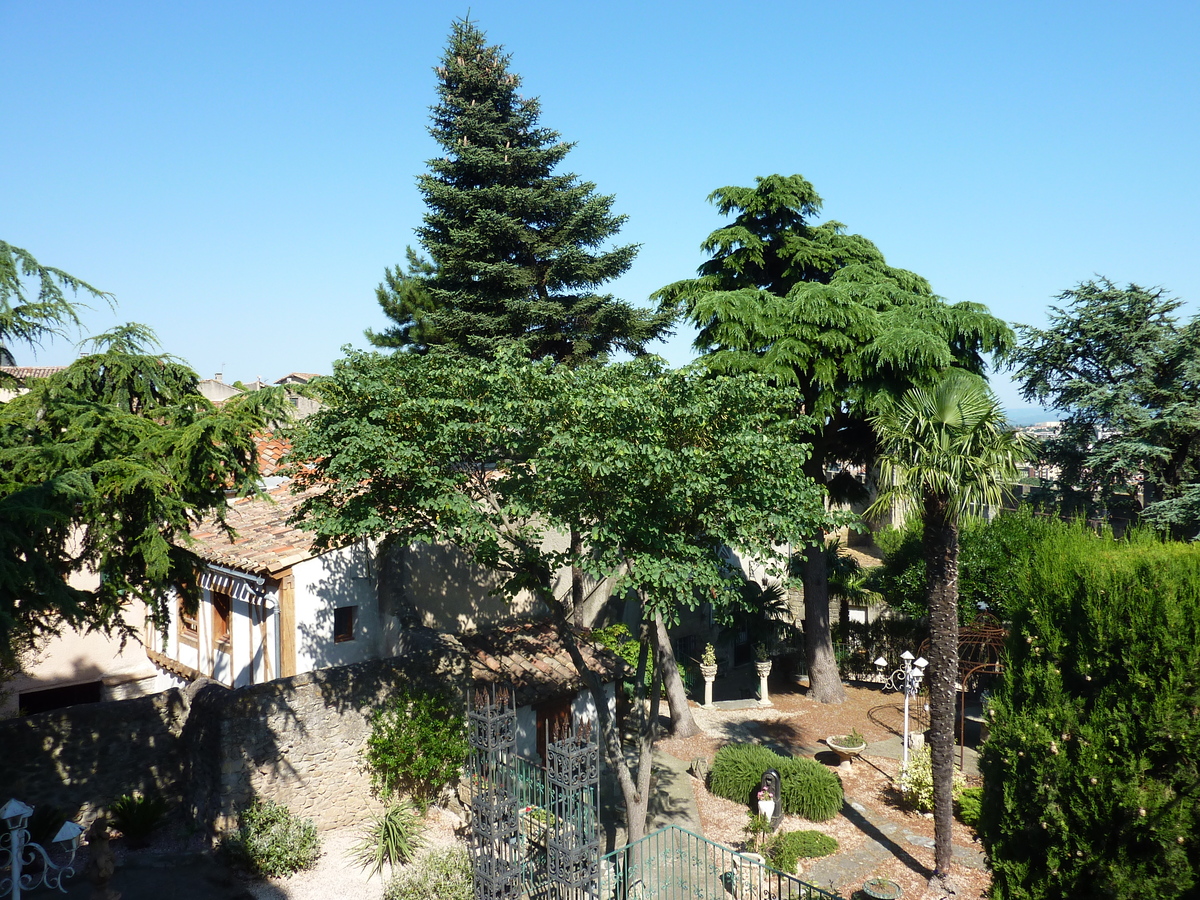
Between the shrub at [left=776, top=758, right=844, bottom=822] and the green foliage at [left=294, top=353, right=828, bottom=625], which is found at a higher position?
the green foliage at [left=294, top=353, right=828, bottom=625]

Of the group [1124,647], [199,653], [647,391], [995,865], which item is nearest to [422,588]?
[199,653]

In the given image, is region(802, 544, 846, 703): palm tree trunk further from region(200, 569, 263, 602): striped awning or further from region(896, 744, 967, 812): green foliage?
region(200, 569, 263, 602): striped awning

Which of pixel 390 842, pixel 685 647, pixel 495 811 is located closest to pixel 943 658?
pixel 495 811

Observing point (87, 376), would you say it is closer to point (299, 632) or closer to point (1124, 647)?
point (299, 632)

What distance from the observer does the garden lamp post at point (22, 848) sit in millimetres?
8023

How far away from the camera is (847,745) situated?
17344mm

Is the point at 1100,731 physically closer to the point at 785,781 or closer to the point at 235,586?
the point at 785,781

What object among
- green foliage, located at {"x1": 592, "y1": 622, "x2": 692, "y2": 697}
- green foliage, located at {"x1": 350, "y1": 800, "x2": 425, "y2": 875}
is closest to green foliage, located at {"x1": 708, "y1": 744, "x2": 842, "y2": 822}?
green foliage, located at {"x1": 592, "y1": 622, "x2": 692, "y2": 697}

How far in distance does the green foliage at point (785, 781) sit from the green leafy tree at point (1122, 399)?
1141cm

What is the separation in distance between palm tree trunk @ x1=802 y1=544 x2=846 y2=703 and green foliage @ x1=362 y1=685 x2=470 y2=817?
11.2 meters

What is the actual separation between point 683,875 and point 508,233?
49.5ft

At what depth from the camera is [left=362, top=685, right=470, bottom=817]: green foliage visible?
13664mm

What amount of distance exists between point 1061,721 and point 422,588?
12.3m

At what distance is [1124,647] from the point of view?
326 inches
